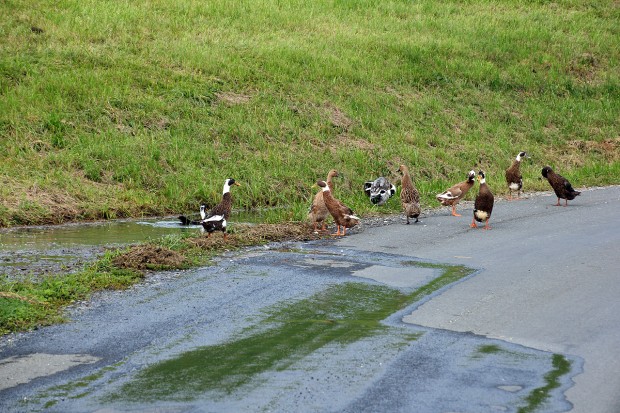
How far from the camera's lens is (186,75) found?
84.4 feet

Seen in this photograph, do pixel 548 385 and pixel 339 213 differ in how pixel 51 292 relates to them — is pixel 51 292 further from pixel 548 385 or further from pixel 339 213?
pixel 339 213

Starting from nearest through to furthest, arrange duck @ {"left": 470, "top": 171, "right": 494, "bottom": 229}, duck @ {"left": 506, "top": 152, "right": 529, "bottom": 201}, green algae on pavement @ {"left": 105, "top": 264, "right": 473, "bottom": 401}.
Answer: green algae on pavement @ {"left": 105, "top": 264, "right": 473, "bottom": 401} < duck @ {"left": 470, "top": 171, "right": 494, "bottom": 229} < duck @ {"left": 506, "top": 152, "right": 529, "bottom": 201}

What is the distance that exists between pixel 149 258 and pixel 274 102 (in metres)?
13.5

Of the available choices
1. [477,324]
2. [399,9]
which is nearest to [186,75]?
[399,9]

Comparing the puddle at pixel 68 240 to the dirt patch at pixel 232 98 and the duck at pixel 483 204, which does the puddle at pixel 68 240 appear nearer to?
the duck at pixel 483 204

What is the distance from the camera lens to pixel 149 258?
1278cm

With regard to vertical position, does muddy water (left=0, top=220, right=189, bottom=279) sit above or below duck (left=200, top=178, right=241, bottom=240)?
below

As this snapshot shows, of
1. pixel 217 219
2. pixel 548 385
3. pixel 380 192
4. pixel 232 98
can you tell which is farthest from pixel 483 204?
pixel 232 98

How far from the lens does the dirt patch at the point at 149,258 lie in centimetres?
1252

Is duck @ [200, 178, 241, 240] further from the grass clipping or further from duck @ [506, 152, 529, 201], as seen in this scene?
duck @ [506, 152, 529, 201]

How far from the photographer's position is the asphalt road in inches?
296

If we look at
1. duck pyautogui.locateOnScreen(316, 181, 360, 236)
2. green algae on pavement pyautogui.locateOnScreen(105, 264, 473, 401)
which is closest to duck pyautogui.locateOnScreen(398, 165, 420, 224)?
duck pyautogui.locateOnScreen(316, 181, 360, 236)

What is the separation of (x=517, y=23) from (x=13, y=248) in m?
28.7

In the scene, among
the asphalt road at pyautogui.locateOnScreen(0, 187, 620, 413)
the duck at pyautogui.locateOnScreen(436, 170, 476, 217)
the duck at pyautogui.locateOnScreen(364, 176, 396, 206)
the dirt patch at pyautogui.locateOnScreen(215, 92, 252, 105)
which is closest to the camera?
the asphalt road at pyautogui.locateOnScreen(0, 187, 620, 413)
